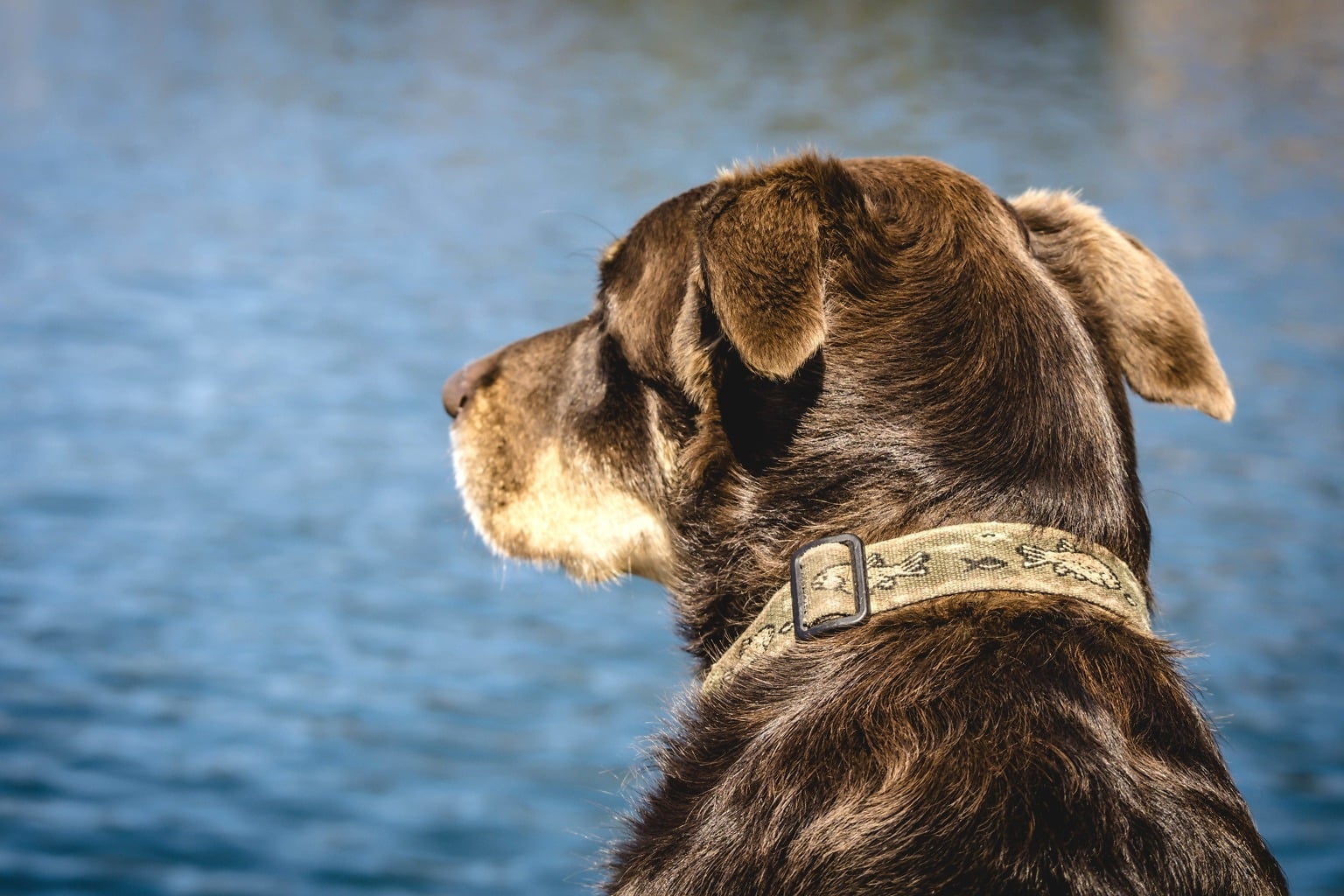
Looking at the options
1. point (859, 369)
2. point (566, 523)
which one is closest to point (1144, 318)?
point (859, 369)

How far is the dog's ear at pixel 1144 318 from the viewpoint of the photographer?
3.05m

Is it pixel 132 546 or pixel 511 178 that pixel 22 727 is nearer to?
pixel 132 546

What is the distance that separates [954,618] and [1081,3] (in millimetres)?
50046

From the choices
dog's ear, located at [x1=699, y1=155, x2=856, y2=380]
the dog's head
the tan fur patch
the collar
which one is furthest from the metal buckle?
the tan fur patch

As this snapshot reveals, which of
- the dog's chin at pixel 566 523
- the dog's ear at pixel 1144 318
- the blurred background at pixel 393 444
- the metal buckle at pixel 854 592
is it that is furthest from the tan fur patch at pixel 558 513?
the dog's ear at pixel 1144 318

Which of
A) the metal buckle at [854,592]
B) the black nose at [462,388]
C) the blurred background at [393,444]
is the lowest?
the metal buckle at [854,592]

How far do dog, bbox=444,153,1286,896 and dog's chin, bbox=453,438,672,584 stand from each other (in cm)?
6

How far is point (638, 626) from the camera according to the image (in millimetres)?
11891

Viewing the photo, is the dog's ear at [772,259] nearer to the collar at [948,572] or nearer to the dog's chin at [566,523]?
the collar at [948,572]

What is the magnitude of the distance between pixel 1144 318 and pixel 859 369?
0.78m

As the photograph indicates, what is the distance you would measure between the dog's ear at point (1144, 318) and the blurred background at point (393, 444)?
617 mm

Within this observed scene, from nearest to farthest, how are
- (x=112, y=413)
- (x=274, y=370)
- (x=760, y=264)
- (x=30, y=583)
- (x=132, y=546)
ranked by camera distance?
(x=760, y=264), (x=30, y=583), (x=132, y=546), (x=112, y=413), (x=274, y=370)

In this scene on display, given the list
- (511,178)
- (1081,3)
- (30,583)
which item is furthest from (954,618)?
(1081,3)

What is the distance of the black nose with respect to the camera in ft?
12.3
